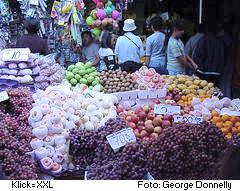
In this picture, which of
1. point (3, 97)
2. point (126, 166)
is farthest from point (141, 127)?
point (3, 97)

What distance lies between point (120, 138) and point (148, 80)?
161 cm

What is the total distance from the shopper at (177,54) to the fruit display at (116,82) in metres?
1.78

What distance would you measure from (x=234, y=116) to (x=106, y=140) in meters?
1.24

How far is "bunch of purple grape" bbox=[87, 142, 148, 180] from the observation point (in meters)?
2.81

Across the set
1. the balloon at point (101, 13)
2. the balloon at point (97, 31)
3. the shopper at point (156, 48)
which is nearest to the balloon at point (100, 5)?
the balloon at point (101, 13)

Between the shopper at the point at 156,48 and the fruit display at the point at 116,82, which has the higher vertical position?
the shopper at the point at 156,48

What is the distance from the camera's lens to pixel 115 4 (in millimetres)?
7227

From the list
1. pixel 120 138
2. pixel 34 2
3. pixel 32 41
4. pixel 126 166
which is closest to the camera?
pixel 126 166

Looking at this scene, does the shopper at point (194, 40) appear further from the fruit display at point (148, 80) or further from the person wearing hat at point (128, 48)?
the fruit display at point (148, 80)

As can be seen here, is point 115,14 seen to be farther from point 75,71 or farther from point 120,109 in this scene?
point 120,109

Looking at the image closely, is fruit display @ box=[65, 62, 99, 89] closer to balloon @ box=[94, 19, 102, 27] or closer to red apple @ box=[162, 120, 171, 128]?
red apple @ box=[162, 120, 171, 128]

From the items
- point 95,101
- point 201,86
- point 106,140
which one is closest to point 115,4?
point 201,86

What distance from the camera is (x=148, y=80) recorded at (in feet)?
15.0

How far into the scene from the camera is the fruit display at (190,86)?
15.3ft
